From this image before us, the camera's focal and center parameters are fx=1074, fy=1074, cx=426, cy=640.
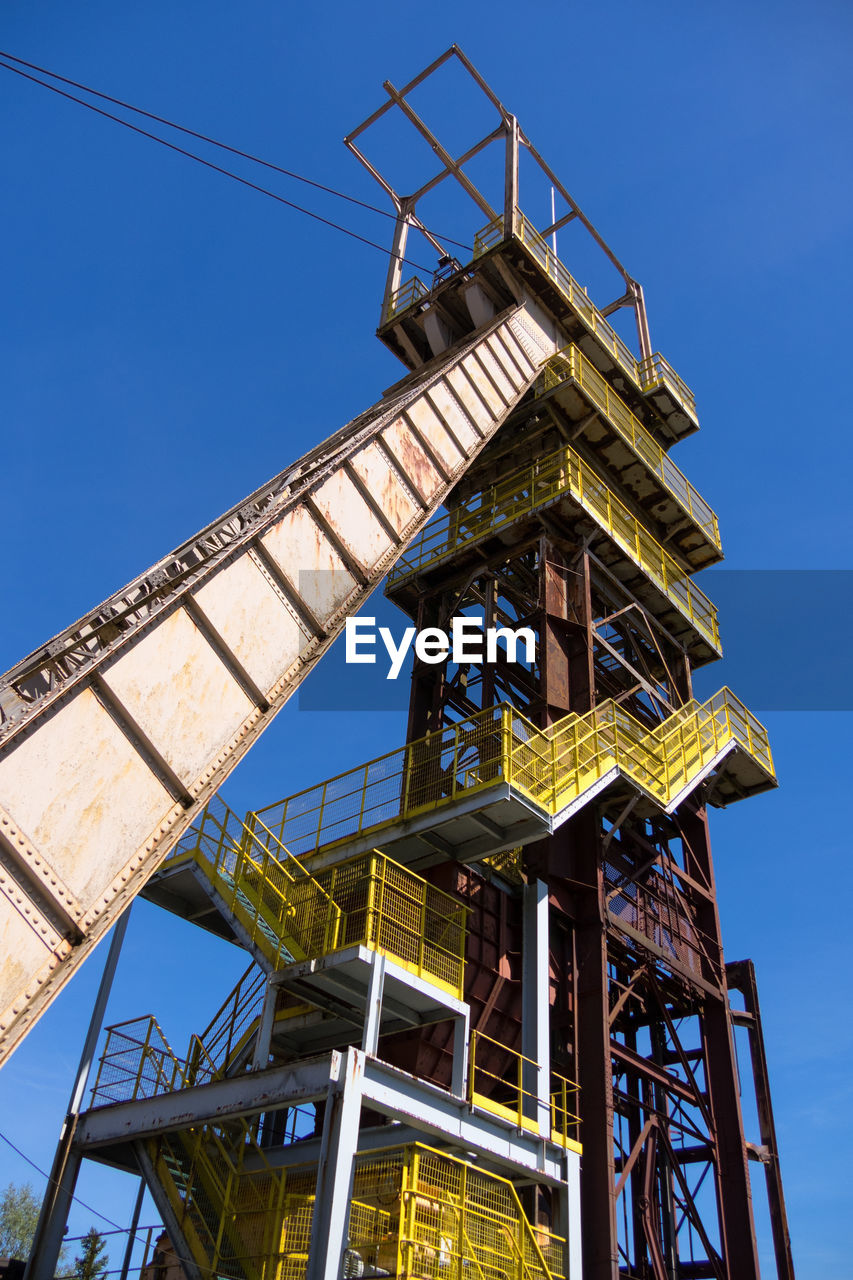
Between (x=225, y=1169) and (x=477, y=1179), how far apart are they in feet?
9.78

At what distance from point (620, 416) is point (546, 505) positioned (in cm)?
464

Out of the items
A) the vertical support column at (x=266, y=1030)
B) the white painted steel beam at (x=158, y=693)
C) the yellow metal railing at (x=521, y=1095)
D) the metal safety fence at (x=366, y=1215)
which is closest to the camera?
the white painted steel beam at (x=158, y=693)

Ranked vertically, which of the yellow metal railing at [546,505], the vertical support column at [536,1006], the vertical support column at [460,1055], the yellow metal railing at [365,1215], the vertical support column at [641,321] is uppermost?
the vertical support column at [641,321]

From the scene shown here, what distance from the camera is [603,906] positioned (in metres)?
16.8

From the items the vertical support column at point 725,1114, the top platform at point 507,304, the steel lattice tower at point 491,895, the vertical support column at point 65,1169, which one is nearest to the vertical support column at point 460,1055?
the steel lattice tower at point 491,895

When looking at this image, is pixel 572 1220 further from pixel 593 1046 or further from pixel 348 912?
pixel 348 912

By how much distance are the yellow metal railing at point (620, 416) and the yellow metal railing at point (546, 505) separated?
1.71 meters

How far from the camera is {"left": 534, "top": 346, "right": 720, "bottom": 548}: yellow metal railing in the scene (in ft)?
74.0

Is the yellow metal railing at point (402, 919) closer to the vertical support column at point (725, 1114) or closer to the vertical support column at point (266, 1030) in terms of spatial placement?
the vertical support column at point (266, 1030)

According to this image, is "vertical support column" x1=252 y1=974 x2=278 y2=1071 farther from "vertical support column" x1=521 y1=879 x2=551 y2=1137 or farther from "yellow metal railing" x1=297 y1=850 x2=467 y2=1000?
"vertical support column" x1=521 y1=879 x2=551 y2=1137

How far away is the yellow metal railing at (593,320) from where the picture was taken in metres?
22.7

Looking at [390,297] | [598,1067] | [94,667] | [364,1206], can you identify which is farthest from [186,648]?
[390,297]

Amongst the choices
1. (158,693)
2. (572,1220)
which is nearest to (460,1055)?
(572,1220)

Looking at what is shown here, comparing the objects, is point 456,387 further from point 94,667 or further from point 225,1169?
point 225,1169
